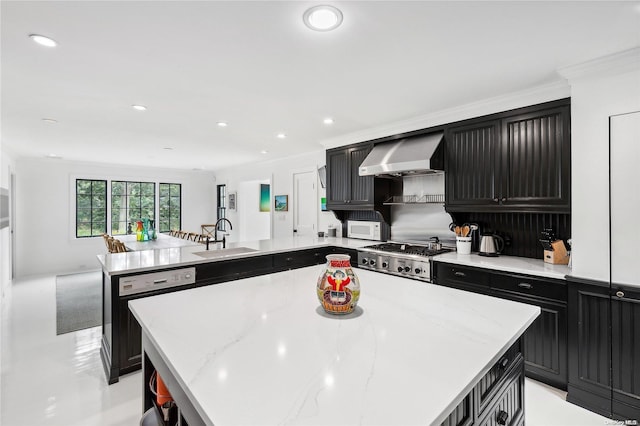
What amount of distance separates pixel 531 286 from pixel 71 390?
3.65 meters

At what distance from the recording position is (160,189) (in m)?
7.81

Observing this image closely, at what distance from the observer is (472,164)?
3039 mm

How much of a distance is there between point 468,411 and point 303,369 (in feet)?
1.82

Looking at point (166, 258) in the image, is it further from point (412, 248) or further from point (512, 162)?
point (512, 162)

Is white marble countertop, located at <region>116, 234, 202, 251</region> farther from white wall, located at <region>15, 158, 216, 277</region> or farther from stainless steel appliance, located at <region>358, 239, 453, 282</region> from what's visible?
white wall, located at <region>15, 158, 216, 277</region>

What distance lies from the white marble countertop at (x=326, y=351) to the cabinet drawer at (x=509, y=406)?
0.87ft

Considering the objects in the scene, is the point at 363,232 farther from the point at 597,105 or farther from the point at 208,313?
the point at 208,313

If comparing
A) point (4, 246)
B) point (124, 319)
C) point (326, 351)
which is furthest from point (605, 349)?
point (4, 246)

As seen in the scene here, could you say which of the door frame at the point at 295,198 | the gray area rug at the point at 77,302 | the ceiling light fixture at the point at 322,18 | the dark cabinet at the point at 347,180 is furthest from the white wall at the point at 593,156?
the gray area rug at the point at 77,302

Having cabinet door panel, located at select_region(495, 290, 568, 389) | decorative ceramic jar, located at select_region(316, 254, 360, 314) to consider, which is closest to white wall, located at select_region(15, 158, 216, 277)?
decorative ceramic jar, located at select_region(316, 254, 360, 314)

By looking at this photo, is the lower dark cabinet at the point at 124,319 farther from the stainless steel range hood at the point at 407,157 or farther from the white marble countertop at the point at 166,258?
the stainless steel range hood at the point at 407,157

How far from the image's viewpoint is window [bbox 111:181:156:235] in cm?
715

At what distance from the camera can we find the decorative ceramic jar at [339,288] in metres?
1.25

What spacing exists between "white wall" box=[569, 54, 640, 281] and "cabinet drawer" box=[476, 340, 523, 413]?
1.30 metres
